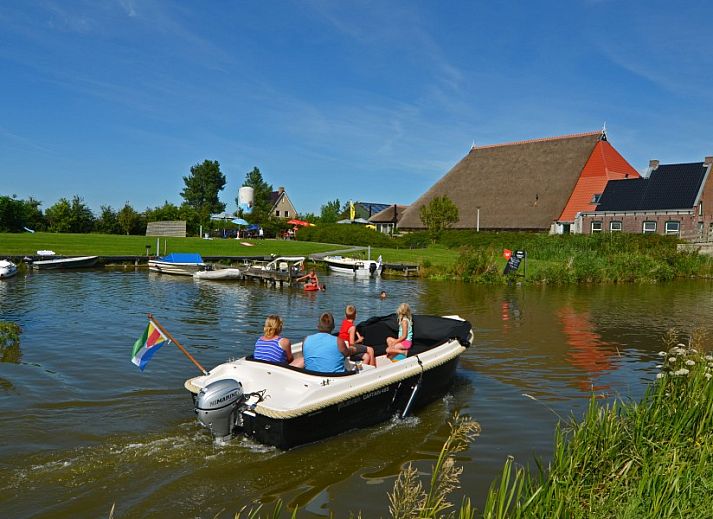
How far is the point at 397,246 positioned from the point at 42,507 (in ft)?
172

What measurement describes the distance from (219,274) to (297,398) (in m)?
26.1

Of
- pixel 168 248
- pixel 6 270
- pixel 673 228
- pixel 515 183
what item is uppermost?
pixel 515 183

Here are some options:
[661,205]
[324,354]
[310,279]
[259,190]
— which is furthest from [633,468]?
[259,190]

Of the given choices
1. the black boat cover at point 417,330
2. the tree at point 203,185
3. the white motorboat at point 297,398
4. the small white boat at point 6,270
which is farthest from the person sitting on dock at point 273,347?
the tree at point 203,185

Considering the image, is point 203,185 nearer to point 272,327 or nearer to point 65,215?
point 65,215

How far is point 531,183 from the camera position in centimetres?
6066

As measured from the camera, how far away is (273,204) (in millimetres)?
100438

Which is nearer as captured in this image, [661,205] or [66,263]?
[66,263]

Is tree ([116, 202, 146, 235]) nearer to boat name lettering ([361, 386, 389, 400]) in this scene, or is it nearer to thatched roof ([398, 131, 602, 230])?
thatched roof ([398, 131, 602, 230])

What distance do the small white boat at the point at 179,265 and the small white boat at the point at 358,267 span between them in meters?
8.98

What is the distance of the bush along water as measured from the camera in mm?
4684

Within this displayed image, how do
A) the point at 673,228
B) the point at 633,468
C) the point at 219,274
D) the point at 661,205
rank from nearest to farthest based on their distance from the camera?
1. the point at 633,468
2. the point at 219,274
3. the point at 673,228
4. the point at 661,205

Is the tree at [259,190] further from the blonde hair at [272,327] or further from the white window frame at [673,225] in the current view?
the blonde hair at [272,327]

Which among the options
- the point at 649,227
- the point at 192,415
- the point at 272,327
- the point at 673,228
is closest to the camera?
the point at 272,327
